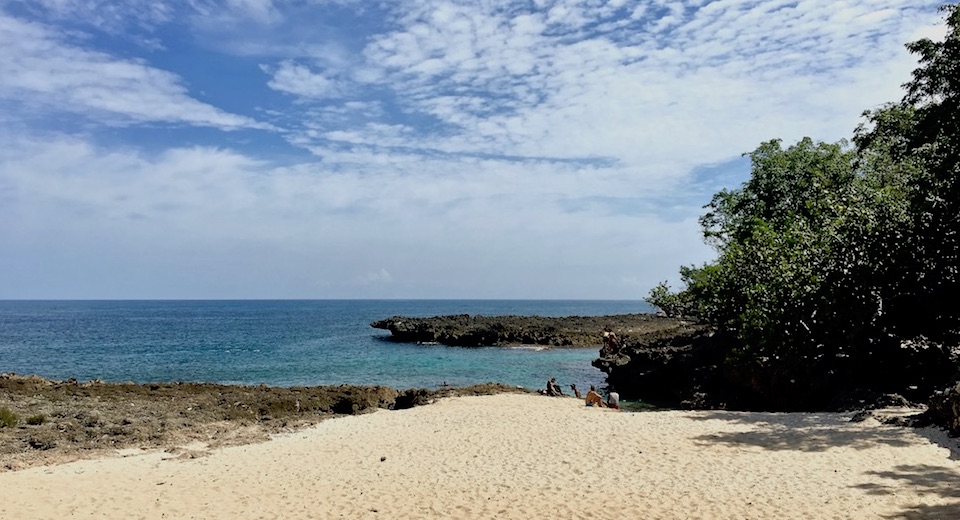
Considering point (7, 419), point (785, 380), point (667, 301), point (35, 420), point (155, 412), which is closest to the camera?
point (7, 419)

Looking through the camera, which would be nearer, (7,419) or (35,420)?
(7,419)

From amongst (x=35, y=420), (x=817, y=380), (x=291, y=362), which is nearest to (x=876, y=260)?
(x=817, y=380)

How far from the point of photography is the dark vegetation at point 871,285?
18.0 m

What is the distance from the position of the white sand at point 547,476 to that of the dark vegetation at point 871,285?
12.1 ft

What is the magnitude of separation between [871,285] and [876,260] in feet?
2.85

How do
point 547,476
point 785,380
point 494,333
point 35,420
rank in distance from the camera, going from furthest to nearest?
point 494,333 < point 785,380 < point 35,420 < point 547,476

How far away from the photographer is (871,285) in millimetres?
19938

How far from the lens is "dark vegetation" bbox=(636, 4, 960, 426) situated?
18.0 m

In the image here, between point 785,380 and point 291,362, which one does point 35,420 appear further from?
point 291,362

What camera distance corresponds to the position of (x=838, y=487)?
1131 cm

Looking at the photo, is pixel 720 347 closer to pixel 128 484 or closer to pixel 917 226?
pixel 917 226

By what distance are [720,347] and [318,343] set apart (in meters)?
49.6

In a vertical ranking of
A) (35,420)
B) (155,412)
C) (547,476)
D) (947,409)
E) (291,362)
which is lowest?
(291,362)

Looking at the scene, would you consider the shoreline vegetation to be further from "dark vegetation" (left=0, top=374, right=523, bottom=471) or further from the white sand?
the white sand
